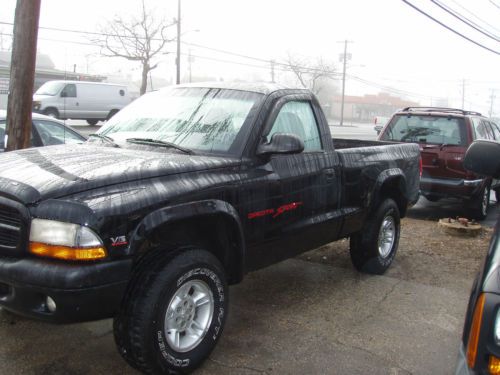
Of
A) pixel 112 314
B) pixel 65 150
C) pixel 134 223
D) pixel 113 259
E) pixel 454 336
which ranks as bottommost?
pixel 454 336

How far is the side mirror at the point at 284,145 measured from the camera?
3.66m

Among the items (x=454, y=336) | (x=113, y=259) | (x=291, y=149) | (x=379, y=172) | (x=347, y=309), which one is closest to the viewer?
(x=113, y=259)

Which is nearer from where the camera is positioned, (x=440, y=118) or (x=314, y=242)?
(x=314, y=242)

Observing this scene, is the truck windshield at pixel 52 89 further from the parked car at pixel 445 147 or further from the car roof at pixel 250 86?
Result: the car roof at pixel 250 86

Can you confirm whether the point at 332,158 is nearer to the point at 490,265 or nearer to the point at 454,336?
the point at 454,336

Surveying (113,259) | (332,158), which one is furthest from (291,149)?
(113,259)

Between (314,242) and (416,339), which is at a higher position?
(314,242)

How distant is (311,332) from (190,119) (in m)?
1.85

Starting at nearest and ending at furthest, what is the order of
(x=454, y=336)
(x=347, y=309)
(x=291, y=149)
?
(x=291, y=149) → (x=454, y=336) → (x=347, y=309)

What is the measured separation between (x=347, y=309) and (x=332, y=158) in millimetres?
1300

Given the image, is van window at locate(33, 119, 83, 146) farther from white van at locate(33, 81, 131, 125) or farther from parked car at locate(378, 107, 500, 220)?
white van at locate(33, 81, 131, 125)

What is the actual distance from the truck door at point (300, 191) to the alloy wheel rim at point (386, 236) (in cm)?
96

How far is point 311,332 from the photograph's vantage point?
12.9 ft

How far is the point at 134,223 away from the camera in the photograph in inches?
112
